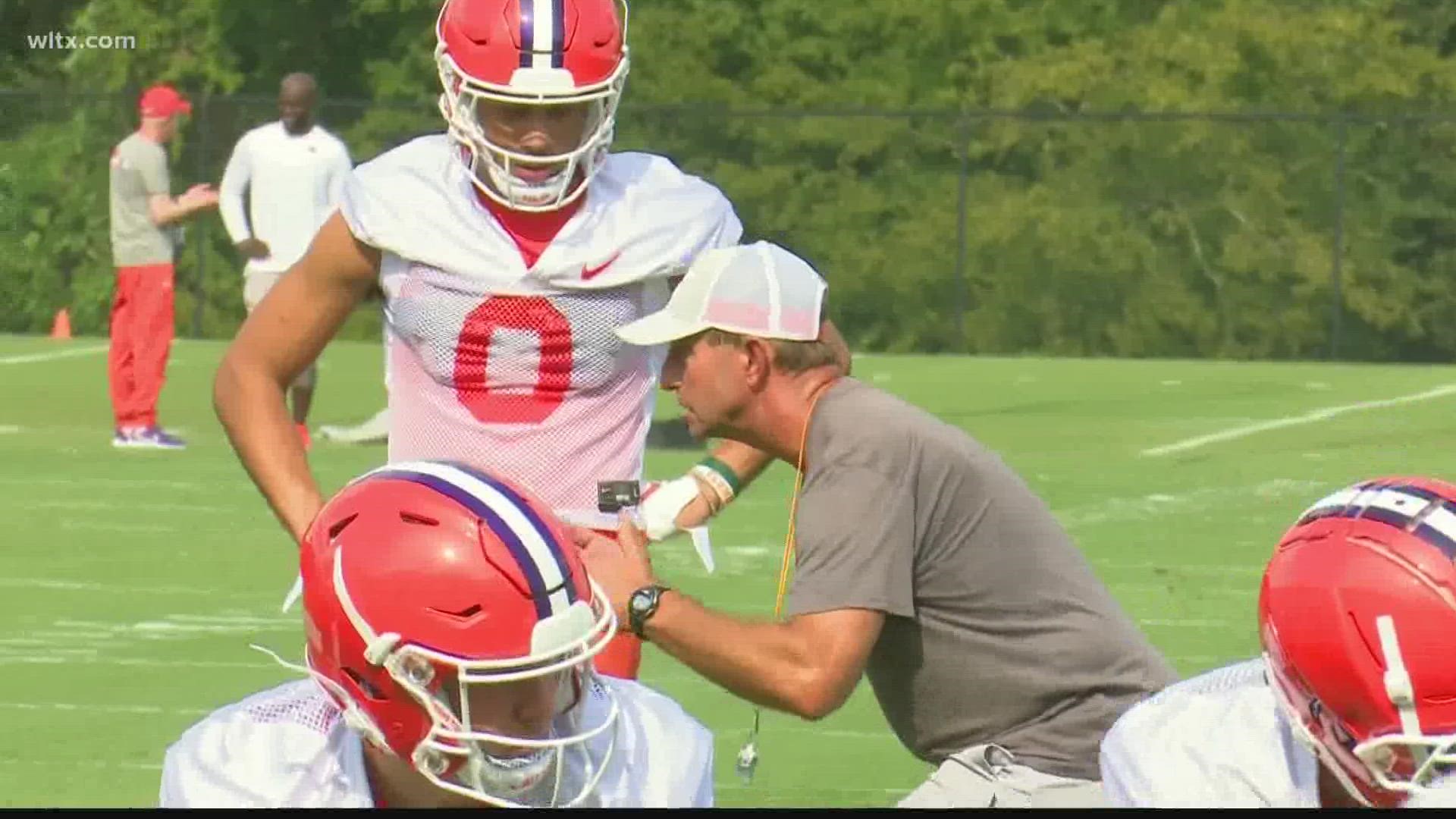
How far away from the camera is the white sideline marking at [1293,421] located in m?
16.2

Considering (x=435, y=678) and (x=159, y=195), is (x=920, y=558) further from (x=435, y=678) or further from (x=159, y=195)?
(x=159, y=195)

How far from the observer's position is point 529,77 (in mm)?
5270

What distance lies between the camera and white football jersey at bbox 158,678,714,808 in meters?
3.51

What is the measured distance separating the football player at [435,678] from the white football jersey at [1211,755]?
58 centimetres

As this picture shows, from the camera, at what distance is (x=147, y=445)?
15.8 metres

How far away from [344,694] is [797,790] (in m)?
4.25

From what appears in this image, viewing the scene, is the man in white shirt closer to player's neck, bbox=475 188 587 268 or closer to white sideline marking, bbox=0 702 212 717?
white sideline marking, bbox=0 702 212 717

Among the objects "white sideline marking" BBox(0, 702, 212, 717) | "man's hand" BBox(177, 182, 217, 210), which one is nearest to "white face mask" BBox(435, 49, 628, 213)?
"white sideline marking" BBox(0, 702, 212, 717)

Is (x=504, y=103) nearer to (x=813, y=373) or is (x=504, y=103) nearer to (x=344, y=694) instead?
(x=813, y=373)

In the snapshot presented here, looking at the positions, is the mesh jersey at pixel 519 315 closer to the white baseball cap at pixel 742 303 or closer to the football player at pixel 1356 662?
the white baseball cap at pixel 742 303

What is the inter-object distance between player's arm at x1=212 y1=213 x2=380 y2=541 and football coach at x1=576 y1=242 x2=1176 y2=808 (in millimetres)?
632

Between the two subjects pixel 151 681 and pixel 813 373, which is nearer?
pixel 813 373

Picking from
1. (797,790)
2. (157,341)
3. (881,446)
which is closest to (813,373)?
(881,446)

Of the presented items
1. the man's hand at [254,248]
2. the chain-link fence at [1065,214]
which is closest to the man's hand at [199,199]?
the man's hand at [254,248]
